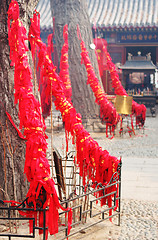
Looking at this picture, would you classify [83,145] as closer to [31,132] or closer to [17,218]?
[31,132]

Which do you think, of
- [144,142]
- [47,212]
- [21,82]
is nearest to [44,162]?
[47,212]

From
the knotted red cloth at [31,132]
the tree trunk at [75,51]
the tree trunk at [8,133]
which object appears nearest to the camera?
the knotted red cloth at [31,132]

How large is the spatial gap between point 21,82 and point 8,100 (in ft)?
1.70

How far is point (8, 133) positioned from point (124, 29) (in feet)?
48.7

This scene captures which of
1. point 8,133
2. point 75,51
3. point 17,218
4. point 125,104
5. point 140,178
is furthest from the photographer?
point 75,51

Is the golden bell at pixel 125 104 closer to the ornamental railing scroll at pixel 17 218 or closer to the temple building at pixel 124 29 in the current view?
the ornamental railing scroll at pixel 17 218

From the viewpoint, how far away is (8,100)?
3760 mm

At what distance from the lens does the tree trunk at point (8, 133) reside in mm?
3721

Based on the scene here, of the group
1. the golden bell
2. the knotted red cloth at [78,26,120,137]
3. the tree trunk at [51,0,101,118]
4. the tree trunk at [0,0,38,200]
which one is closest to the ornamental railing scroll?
the tree trunk at [0,0,38,200]

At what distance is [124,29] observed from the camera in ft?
57.8

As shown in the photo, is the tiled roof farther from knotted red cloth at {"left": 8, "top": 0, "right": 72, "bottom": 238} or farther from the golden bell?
knotted red cloth at {"left": 8, "top": 0, "right": 72, "bottom": 238}

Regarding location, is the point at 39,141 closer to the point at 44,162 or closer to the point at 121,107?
the point at 44,162

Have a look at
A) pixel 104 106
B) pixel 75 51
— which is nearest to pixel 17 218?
pixel 104 106

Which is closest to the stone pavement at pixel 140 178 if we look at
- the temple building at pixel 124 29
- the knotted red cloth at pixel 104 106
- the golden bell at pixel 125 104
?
the knotted red cloth at pixel 104 106
